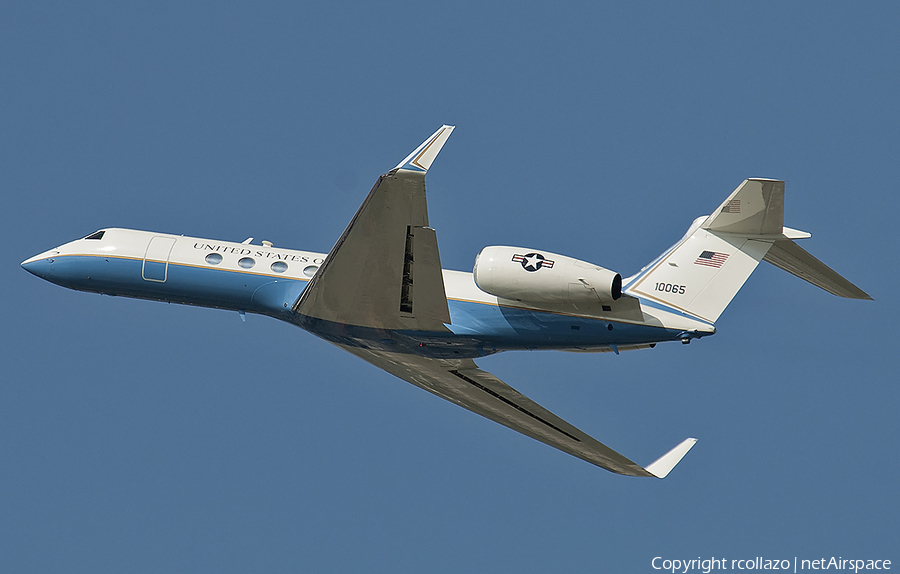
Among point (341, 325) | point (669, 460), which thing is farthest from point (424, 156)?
point (669, 460)

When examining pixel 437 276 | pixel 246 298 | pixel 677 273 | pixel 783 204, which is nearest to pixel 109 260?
pixel 246 298

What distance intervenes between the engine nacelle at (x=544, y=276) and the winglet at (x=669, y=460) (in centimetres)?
940

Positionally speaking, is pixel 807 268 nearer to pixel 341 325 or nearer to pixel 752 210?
pixel 752 210

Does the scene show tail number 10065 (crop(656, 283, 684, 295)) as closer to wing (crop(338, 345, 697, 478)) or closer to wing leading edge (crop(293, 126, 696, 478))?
wing leading edge (crop(293, 126, 696, 478))

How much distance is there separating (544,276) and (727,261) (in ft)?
16.4

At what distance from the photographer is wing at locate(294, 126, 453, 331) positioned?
87.1 feet

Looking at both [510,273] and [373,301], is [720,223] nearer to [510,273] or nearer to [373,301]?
[510,273]

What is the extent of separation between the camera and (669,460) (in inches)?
1463

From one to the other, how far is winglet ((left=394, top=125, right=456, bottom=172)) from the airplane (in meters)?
0.03

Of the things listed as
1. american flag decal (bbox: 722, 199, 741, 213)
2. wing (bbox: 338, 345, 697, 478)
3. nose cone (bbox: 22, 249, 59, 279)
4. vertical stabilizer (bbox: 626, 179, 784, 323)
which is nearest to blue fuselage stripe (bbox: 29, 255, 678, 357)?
nose cone (bbox: 22, 249, 59, 279)

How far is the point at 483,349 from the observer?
3291 cm

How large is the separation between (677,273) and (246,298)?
39.4 ft

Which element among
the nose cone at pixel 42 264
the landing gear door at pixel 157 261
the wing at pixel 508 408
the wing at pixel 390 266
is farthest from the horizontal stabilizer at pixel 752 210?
the nose cone at pixel 42 264

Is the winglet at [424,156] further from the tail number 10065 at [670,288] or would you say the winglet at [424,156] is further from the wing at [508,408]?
the wing at [508,408]
